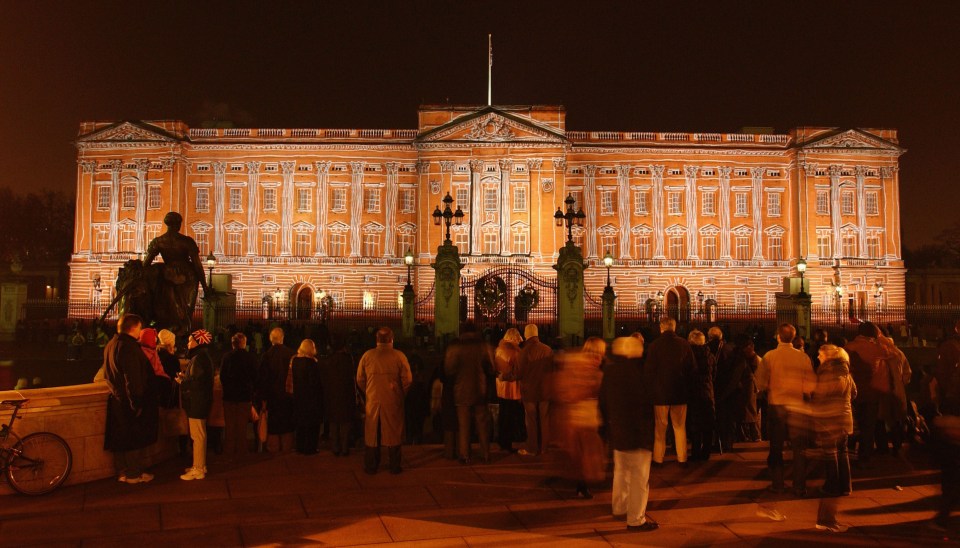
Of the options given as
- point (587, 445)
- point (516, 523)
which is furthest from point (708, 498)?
point (516, 523)

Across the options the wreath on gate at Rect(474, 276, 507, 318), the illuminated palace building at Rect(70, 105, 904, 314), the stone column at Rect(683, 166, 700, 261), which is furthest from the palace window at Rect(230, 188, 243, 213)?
the stone column at Rect(683, 166, 700, 261)

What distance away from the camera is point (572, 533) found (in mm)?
7172

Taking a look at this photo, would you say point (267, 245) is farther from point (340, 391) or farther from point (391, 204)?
point (340, 391)

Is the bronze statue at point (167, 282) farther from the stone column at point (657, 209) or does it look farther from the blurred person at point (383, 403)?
the stone column at point (657, 209)

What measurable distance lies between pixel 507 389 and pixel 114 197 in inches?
1981

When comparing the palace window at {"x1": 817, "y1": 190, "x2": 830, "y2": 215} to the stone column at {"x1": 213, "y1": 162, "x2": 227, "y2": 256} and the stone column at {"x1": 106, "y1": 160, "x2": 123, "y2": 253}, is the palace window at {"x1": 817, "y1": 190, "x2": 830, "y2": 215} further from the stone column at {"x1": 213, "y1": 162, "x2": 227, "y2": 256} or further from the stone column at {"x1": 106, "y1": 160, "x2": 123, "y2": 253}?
the stone column at {"x1": 106, "y1": 160, "x2": 123, "y2": 253}

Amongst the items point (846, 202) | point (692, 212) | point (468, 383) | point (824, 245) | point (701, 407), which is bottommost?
point (701, 407)

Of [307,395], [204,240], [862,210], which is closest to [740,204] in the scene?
[862,210]

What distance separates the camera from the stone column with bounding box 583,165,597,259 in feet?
179

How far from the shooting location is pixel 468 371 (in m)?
9.88

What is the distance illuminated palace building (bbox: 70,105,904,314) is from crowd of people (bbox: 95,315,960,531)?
40.8 m

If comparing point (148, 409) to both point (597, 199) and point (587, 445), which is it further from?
point (597, 199)

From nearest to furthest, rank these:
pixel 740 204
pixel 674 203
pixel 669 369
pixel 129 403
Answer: pixel 129 403, pixel 669 369, pixel 674 203, pixel 740 204

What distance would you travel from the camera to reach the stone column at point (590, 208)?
54.5 m
